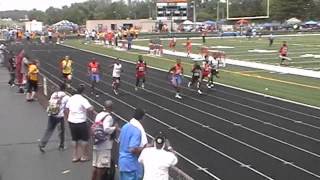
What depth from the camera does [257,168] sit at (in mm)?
12039

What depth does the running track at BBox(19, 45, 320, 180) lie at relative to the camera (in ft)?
39.7

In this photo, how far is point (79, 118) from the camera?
11.3 m

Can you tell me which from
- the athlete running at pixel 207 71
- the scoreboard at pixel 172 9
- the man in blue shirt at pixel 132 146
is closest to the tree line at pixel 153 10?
the scoreboard at pixel 172 9

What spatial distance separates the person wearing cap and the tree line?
110505mm

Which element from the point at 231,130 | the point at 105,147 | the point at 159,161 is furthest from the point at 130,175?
the point at 231,130

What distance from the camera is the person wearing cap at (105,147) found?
9.38 m

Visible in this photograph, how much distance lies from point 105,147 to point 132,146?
1464 millimetres

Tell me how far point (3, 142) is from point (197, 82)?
512 inches

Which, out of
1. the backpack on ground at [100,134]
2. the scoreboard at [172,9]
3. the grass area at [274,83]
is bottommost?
Result: the grass area at [274,83]

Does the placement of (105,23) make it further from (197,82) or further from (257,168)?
(257,168)

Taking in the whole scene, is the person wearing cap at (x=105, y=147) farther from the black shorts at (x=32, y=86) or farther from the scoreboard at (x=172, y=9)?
the scoreboard at (x=172, y=9)

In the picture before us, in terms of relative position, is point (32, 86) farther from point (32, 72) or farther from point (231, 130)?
point (231, 130)

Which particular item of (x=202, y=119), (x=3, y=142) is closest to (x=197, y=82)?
(x=202, y=119)

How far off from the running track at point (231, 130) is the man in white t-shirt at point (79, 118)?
2.04 m
